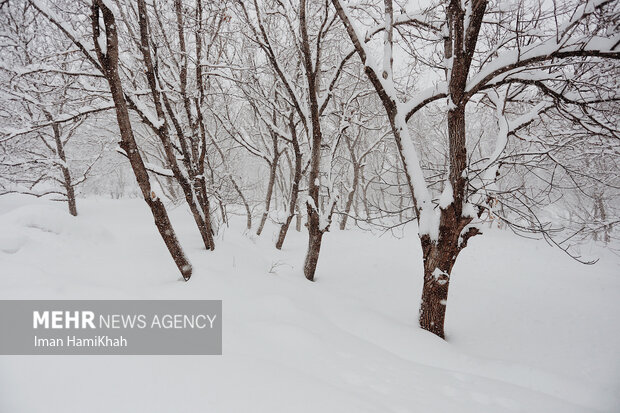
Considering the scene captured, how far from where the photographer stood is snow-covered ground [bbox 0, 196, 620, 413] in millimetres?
1957

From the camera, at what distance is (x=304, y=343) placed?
2988mm

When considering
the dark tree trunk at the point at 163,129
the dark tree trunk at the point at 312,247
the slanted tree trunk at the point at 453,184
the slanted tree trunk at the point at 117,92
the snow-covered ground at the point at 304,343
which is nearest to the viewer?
the snow-covered ground at the point at 304,343

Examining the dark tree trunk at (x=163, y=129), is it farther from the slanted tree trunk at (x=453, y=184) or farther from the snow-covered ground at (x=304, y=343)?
the slanted tree trunk at (x=453, y=184)

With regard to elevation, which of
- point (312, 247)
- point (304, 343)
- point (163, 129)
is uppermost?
point (163, 129)

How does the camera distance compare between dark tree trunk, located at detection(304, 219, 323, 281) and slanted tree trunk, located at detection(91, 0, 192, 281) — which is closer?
slanted tree trunk, located at detection(91, 0, 192, 281)

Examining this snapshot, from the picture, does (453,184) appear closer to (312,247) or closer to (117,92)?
(312,247)

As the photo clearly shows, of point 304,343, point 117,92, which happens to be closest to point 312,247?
point 304,343

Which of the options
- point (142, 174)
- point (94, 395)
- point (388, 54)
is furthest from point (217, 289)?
point (388, 54)

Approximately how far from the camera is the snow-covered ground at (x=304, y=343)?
6.42ft

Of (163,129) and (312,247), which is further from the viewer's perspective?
(312,247)

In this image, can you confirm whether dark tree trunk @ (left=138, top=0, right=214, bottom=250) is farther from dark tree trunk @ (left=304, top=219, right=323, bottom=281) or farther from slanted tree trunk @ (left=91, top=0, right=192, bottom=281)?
dark tree trunk @ (left=304, top=219, right=323, bottom=281)

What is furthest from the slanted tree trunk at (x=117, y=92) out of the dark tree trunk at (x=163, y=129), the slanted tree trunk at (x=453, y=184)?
the slanted tree trunk at (x=453, y=184)

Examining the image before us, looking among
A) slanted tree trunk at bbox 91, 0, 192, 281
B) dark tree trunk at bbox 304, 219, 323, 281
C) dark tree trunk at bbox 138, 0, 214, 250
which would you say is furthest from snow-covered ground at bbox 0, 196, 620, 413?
A: slanted tree trunk at bbox 91, 0, 192, 281

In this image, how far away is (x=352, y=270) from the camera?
8.28 m
